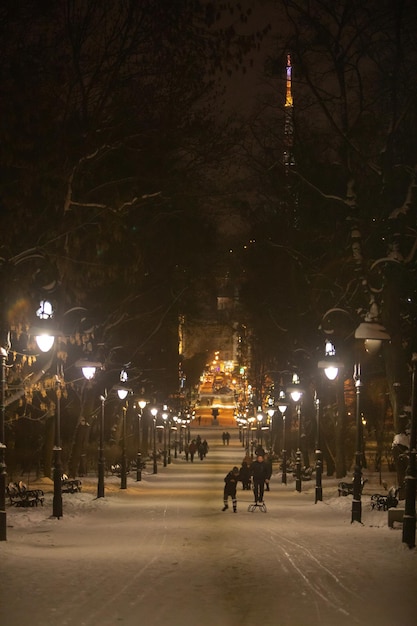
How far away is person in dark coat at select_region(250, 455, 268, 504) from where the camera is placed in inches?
1417

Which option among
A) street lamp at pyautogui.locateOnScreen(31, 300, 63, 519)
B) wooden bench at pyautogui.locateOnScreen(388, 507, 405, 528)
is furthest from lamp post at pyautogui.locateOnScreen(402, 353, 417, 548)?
street lamp at pyautogui.locateOnScreen(31, 300, 63, 519)

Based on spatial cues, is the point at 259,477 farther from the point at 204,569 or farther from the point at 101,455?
the point at 204,569

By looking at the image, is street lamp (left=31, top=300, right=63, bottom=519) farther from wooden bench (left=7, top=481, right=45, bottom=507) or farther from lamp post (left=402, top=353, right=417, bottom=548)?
lamp post (left=402, top=353, right=417, bottom=548)

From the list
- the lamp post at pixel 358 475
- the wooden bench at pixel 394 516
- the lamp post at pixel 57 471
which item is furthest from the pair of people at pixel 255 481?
the wooden bench at pixel 394 516

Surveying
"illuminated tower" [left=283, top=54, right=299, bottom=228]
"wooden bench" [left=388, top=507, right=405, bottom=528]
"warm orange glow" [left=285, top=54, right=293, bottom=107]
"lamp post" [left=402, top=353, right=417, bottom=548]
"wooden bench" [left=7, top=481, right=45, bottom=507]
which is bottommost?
"wooden bench" [left=7, top=481, right=45, bottom=507]

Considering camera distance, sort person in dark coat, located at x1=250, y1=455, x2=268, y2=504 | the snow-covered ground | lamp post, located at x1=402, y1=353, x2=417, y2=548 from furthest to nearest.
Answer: person in dark coat, located at x1=250, y1=455, x2=268, y2=504, lamp post, located at x1=402, y1=353, x2=417, y2=548, the snow-covered ground

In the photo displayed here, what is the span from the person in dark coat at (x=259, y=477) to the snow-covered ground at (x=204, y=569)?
167cm

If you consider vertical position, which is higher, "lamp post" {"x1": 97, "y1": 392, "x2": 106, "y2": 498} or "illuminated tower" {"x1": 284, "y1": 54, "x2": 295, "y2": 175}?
"illuminated tower" {"x1": 284, "y1": 54, "x2": 295, "y2": 175}

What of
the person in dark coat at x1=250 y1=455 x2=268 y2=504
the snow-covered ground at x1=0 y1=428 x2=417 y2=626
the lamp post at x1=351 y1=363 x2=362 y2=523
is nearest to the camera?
the snow-covered ground at x1=0 y1=428 x2=417 y2=626

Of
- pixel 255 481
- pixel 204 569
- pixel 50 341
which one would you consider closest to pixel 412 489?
pixel 204 569

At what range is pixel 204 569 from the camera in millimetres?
18828

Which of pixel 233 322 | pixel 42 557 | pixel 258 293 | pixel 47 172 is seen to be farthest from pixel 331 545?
pixel 233 322

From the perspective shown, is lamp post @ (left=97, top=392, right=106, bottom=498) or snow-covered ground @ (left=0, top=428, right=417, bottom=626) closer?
snow-covered ground @ (left=0, top=428, right=417, bottom=626)

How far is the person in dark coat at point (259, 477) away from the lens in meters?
36.0
